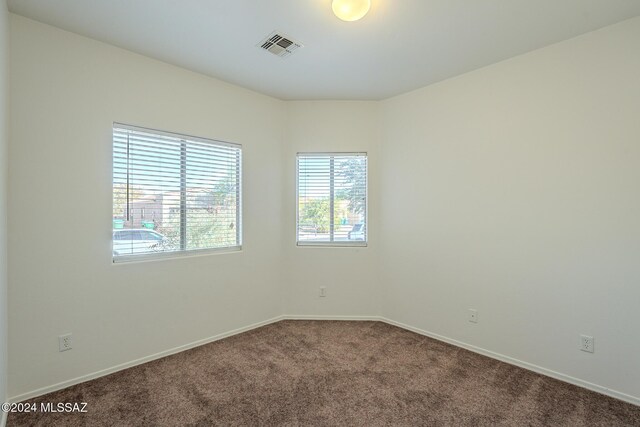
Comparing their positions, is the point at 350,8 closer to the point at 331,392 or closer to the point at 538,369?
the point at 331,392

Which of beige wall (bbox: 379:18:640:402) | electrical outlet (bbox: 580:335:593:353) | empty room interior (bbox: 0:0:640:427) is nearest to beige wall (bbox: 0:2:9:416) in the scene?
Result: empty room interior (bbox: 0:0:640:427)

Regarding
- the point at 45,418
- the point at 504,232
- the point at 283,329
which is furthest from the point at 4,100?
the point at 504,232

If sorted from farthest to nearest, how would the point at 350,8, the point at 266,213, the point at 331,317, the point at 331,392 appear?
the point at 331,317 < the point at 266,213 < the point at 331,392 < the point at 350,8

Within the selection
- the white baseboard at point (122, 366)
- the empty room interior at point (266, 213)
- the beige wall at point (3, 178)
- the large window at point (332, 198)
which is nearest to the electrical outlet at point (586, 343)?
the empty room interior at point (266, 213)

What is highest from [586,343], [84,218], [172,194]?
[172,194]

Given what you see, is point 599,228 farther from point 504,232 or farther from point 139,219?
point 139,219

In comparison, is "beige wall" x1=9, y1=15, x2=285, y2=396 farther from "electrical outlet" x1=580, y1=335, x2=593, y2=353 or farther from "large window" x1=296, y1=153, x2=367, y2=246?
"electrical outlet" x1=580, y1=335, x2=593, y2=353

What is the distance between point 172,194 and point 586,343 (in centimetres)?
376

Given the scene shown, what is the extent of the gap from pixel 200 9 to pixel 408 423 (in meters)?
3.08

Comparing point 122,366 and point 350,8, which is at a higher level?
point 350,8

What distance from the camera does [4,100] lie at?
1.99 metres

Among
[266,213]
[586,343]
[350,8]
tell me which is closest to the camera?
[350,8]

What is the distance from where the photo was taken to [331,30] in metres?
2.30

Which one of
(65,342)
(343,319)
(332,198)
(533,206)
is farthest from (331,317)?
(65,342)
